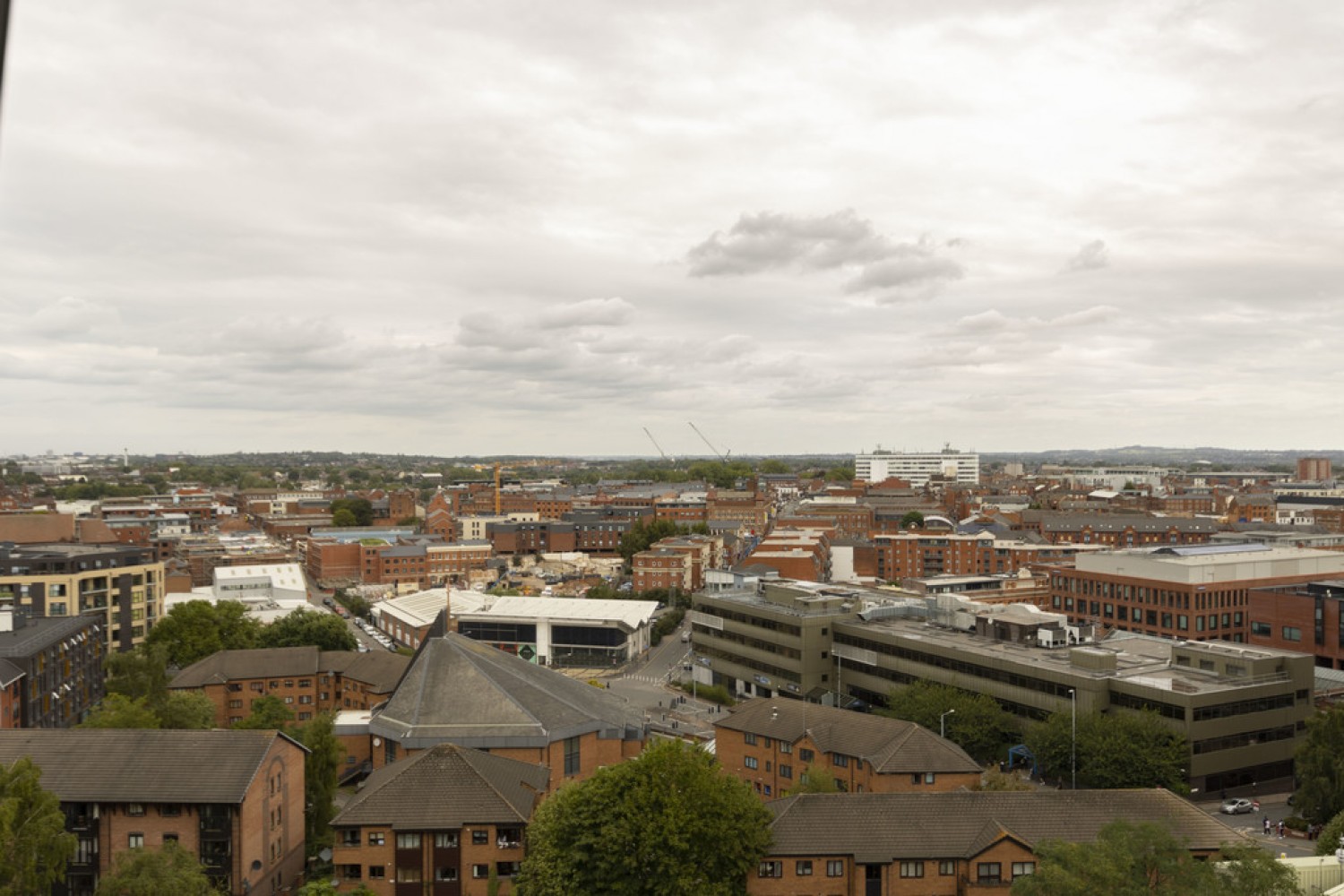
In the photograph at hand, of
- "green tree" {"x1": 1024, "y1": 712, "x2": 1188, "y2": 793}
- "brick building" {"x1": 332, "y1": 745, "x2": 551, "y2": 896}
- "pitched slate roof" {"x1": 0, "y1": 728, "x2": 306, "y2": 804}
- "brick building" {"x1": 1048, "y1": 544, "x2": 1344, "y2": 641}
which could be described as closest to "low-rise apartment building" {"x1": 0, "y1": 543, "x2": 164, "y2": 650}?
"pitched slate roof" {"x1": 0, "y1": 728, "x2": 306, "y2": 804}

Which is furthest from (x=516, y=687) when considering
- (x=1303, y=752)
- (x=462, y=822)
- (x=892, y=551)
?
(x=892, y=551)

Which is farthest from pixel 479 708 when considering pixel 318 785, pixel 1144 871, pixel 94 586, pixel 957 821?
pixel 94 586

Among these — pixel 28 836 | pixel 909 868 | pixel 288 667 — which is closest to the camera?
pixel 28 836

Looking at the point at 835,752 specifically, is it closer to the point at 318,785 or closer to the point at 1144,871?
the point at 1144,871

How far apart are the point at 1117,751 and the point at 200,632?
5942 cm

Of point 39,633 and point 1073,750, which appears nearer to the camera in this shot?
point 1073,750

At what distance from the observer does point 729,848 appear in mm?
31312

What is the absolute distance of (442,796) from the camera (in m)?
35.9

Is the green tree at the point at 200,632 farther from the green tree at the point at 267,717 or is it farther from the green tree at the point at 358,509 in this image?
the green tree at the point at 358,509

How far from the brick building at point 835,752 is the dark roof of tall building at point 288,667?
22715 mm

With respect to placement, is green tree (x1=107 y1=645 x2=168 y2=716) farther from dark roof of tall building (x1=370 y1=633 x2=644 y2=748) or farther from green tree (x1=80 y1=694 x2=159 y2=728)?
dark roof of tall building (x1=370 y1=633 x2=644 y2=748)

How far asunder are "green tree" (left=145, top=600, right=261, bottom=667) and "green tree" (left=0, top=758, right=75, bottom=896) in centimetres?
4087

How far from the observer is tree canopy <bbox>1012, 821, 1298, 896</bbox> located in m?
25.4

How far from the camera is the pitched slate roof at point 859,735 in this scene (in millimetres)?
41219
